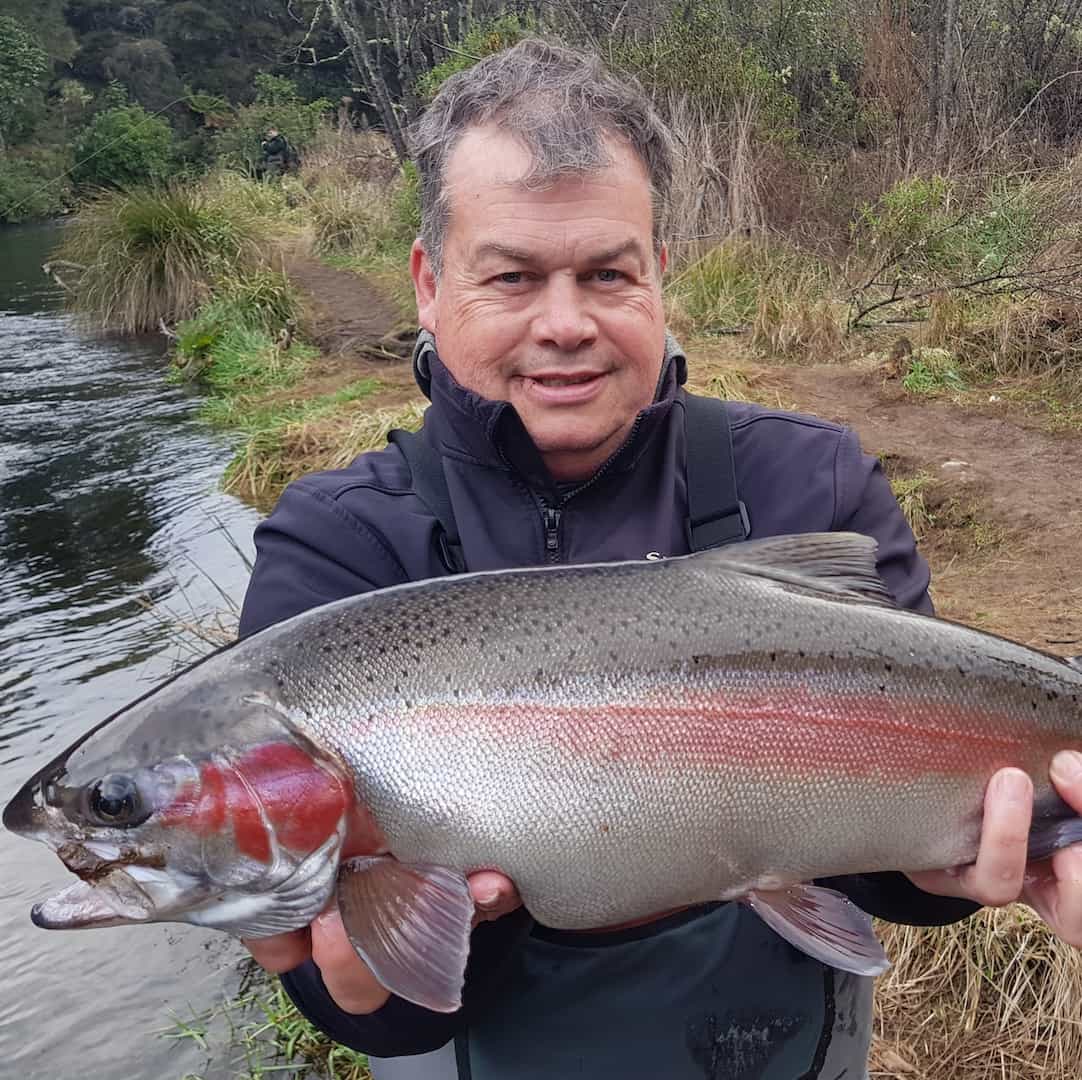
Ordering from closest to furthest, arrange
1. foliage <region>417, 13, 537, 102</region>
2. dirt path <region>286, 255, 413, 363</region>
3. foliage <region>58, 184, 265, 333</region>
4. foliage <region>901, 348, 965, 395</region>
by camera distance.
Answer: foliage <region>901, 348, 965, 395</region> → dirt path <region>286, 255, 413, 363</region> → foliage <region>417, 13, 537, 102</region> → foliage <region>58, 184, 265, 333</region>

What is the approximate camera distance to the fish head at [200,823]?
164cm

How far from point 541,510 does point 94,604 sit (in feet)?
17.5

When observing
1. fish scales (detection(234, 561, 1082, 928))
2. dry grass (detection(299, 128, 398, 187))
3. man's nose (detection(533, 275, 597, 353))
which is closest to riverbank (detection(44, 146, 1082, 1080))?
fish scales (detection(234, 561, 1082, 928))

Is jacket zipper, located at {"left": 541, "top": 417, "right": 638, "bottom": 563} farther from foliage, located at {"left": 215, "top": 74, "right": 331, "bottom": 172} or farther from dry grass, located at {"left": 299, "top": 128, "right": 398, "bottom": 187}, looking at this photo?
foliage, located at {"left": 215, "top": 74, "right": 331, "bottom": 172}

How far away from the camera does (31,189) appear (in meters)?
41.2

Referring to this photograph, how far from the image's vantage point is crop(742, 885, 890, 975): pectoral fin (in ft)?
5.94

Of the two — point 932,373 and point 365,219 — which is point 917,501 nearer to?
point 932,373

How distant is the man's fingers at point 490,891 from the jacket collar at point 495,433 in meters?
0.85

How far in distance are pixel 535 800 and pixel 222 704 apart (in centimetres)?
55

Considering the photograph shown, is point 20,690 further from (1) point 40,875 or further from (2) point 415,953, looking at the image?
(2) point 415,953

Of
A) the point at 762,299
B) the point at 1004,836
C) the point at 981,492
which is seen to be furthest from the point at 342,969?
the point at 762,299

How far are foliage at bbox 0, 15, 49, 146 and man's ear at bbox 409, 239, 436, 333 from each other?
59408 mm

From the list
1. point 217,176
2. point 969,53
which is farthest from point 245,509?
point 217,176

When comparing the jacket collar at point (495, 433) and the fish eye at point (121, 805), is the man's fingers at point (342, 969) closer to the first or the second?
the fish eye at point (121, 805)
